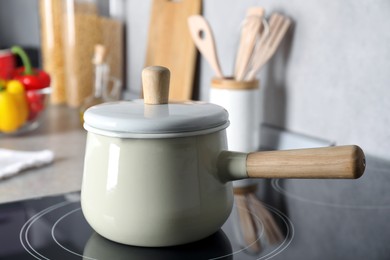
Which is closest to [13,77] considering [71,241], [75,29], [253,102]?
[75,29]

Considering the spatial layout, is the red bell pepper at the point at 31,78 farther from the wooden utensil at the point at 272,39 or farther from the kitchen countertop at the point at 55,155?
the wooden utensil at the point at 272,39

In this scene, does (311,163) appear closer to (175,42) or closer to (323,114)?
(323,114)

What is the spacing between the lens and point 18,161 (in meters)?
0.91

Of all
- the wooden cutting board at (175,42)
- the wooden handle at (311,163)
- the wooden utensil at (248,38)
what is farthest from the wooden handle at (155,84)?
the wooden cutting board at (175,42)

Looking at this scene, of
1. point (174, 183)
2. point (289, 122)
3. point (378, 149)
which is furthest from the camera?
point (289, 122)

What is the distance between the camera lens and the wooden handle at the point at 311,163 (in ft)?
1.36

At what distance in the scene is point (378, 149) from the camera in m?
0.80

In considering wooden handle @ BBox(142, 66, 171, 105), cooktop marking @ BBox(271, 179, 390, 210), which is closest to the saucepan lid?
wooden handle @ BBox(142, 66, 171, 105)

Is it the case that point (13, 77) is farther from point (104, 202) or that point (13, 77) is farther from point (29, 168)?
point (104, 202)

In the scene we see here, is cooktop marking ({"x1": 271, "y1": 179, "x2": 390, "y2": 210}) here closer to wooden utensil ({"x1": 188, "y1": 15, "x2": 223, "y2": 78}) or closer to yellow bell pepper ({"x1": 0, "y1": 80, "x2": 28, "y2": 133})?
wooden utensil ({"x1": 188, "y1": 15, "x2": 223, "y2": 78})

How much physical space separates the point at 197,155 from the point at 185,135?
0.09ft

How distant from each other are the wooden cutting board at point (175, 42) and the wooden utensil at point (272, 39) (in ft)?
0.91

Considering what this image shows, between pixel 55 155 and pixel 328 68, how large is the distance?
1.98 ft

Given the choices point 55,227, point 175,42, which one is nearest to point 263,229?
point 55,227
